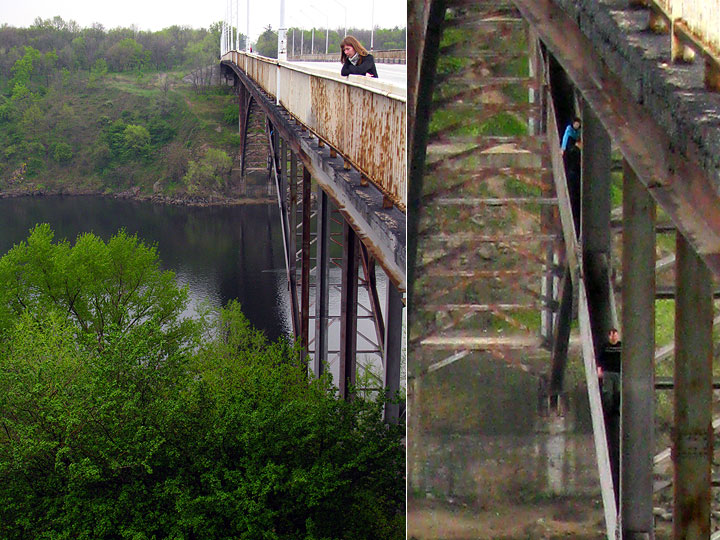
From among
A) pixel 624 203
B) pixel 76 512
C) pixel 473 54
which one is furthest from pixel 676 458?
pixel 76 512

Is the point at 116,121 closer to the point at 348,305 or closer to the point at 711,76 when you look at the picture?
the point at 348,305

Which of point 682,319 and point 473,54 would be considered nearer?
point 682,319

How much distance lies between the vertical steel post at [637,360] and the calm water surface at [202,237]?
23783 millimetres

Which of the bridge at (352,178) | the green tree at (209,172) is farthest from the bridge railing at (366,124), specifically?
the green tree at (209,172)

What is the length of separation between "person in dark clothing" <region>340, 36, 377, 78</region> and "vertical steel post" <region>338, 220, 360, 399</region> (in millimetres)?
2125

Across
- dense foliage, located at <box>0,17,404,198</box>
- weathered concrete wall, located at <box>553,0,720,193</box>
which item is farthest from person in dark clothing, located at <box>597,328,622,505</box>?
dense foliage, located at <box>0,17,404,198</box>

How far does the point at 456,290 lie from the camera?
277 inches

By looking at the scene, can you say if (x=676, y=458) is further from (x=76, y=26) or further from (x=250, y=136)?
(x=76, y=26)

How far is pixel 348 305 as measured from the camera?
35.7 ft

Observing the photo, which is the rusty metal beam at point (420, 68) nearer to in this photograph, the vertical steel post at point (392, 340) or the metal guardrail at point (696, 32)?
the vertical steel post at point (392, 340)

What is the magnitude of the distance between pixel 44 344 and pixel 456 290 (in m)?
11.9

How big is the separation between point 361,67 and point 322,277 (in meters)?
5.87

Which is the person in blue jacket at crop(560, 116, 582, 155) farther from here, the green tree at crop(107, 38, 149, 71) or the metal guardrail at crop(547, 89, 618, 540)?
the green tree at crop(107, 38, 149, 71)

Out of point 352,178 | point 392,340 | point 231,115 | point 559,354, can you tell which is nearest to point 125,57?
point 231,115
